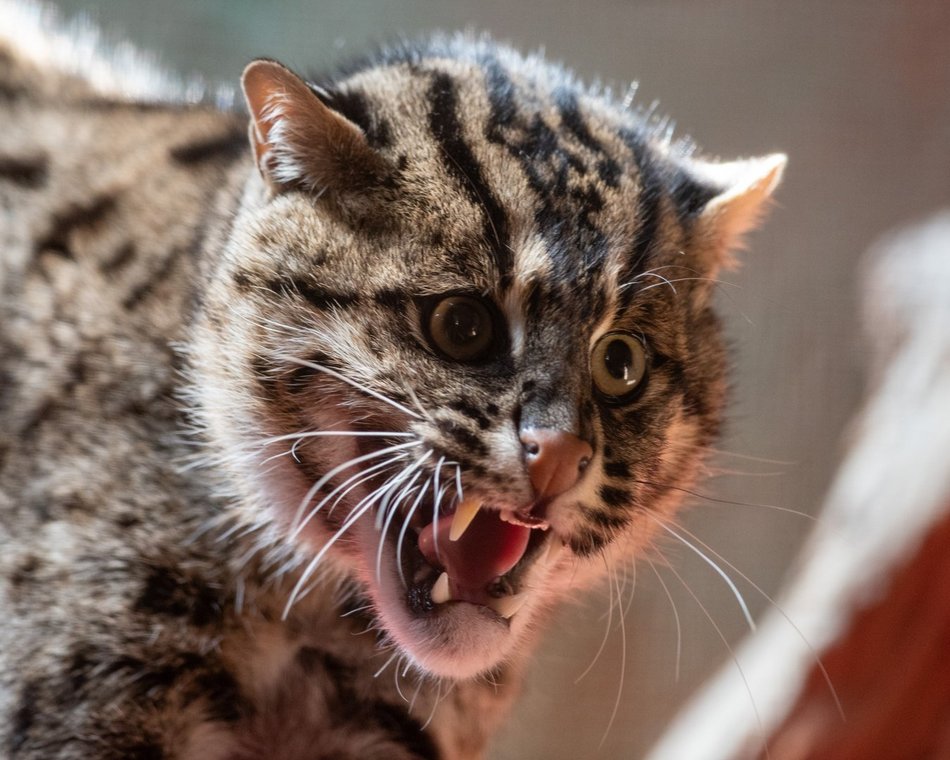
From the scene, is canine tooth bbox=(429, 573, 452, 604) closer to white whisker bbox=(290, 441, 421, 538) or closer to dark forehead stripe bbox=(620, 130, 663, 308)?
white whisker bbox=(290, 441, 421, 538)

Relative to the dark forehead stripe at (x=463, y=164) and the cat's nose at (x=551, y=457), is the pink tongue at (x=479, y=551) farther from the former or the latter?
the dark forehead stripe at (x=463, y=164)

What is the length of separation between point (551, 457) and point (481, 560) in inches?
7.4

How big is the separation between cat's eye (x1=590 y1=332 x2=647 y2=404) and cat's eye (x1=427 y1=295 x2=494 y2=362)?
14cm

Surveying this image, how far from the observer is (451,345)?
1155 millimetres

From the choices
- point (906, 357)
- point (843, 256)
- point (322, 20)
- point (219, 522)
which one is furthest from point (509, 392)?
Result: point (843, 256)

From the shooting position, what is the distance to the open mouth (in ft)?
3.81

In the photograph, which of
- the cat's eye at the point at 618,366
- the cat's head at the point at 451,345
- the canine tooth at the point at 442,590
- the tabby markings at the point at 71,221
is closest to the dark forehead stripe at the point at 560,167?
the cat's head at the point at 451,345

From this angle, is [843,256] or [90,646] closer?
[90,646]

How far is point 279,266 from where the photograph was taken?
125cm

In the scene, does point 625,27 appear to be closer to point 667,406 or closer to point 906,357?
point 906,357

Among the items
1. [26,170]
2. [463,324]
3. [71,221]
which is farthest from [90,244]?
[463,324]

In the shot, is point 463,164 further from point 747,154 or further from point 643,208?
point 747,154

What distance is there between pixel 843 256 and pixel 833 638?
98 centimetres

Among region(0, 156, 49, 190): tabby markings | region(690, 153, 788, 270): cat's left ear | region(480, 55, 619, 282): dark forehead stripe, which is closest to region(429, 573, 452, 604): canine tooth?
region(480, 55, 619, 282): dark forehead stripe
